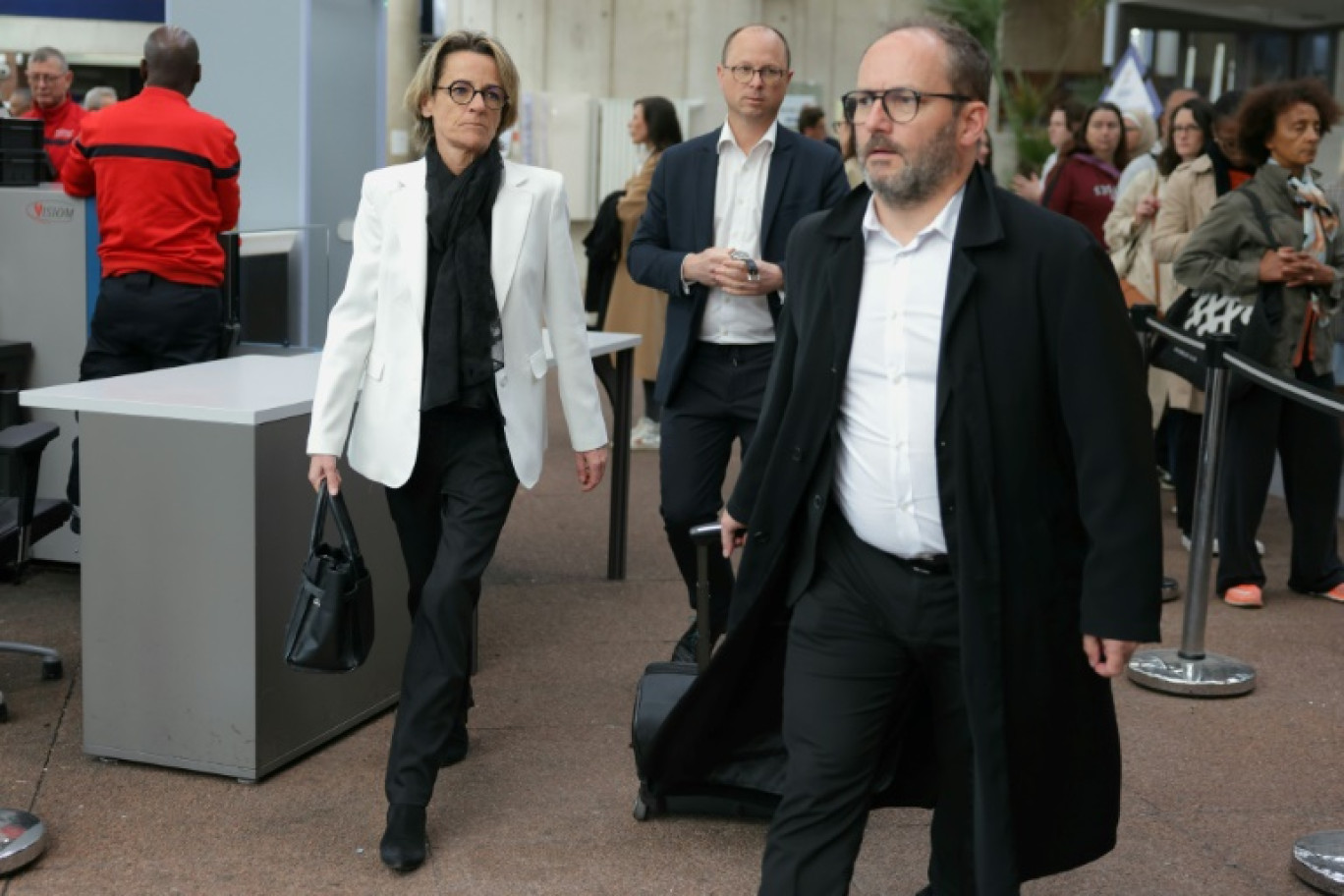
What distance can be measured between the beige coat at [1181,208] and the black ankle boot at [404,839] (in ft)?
16.7

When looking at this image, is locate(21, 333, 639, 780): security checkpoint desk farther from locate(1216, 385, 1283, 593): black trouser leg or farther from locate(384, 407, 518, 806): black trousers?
locate(1216, 385, 1283, 593): black trouser leg

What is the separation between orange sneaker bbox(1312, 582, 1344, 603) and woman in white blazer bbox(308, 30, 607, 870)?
439 cm

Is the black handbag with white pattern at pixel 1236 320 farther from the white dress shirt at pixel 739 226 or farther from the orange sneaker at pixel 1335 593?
the white dress shirt at pixel 739 226

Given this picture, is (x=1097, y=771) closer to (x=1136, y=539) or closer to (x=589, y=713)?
(x=1136, y=539)

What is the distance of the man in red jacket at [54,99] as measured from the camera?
1080cm

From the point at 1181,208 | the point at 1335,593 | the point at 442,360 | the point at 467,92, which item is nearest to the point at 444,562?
the point at 442,360

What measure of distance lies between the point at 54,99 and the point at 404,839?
7941mm

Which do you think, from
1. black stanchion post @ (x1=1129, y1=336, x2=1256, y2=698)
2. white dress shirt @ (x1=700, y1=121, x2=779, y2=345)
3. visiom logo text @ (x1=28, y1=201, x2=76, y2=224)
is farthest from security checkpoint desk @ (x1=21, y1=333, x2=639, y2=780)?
black stanchion post @ (x1=1129, y1=336, x2=1256, y2=698)

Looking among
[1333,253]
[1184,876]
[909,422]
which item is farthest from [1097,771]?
[1333,253]

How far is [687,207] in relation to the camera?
5.73 metres

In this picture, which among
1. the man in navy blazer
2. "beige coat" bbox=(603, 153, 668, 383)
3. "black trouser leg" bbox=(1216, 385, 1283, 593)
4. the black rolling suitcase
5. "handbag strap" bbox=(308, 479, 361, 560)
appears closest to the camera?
the black rolling suitcase


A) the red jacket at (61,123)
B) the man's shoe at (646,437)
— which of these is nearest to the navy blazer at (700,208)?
the man's shoe at (646,437)

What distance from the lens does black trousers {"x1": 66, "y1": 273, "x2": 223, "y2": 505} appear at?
275 inches

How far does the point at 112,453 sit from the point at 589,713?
1.72 m
